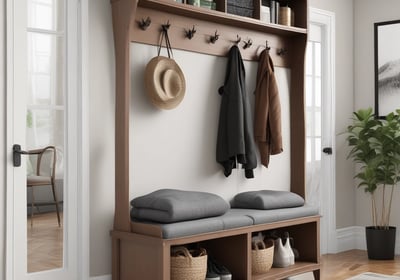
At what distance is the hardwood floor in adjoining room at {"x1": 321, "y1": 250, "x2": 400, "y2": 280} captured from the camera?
495cm

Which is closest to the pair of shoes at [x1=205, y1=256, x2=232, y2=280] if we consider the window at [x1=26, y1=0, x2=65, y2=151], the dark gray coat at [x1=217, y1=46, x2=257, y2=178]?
the dark gray coat at [x1=217, y1=46, x2=257, y2=178]

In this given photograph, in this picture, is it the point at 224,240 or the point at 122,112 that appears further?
the point at 224,240

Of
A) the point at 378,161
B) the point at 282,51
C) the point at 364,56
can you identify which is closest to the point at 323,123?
the point at 378,161

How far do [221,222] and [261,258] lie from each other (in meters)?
0.54

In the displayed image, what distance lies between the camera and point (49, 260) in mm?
3738

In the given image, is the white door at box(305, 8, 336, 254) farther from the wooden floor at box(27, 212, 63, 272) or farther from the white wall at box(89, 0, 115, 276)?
the wooden floor at box(27, 212, 63, 272)

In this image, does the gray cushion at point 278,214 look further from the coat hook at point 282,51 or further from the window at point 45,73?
the window at point 45,73

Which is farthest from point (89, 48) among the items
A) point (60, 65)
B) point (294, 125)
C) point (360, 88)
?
point (360, 88)

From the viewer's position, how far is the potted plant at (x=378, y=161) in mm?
5508

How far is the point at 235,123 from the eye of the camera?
14.7 feet

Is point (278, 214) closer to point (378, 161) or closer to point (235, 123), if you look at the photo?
point (235, 123)

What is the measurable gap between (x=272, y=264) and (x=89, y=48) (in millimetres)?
2015

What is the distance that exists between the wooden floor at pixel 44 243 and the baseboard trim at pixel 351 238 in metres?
3.03

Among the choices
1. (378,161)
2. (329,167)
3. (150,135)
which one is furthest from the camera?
(329,167)
